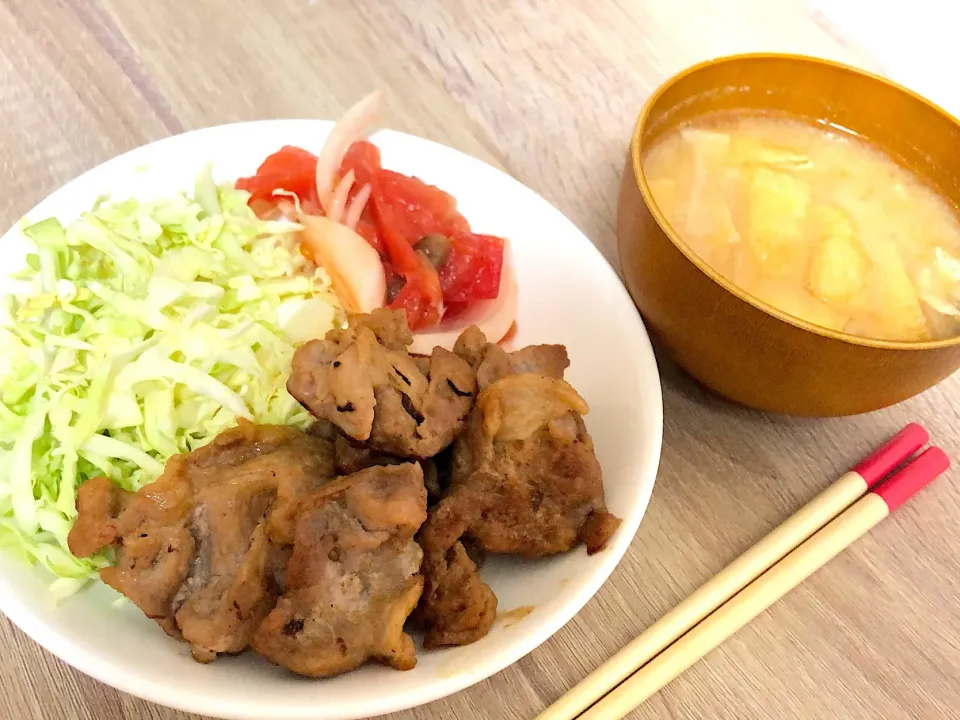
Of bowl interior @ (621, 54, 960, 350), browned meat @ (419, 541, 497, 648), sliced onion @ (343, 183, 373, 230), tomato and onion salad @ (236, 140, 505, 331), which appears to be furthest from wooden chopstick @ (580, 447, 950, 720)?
sliced onion @ (343, 183, 373, 230)

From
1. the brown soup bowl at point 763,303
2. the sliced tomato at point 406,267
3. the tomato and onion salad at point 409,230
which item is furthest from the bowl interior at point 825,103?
the sliced tomato at point 406,267

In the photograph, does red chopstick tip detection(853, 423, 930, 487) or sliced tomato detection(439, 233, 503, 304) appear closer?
red chopstick tip detection(853, 423, 930, 487)

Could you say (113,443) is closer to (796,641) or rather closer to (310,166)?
(310,166)

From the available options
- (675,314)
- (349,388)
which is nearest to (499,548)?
(349,388)

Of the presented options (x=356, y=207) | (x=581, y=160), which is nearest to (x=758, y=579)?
(x=356, y=207)

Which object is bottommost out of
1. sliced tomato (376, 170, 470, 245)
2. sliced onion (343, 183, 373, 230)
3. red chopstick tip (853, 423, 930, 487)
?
sliced onion (343, 183, 373, 230)

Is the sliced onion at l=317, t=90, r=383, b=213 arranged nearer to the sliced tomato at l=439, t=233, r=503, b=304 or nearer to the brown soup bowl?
the sliced tomato at l=439, t=233, r=503, b=304
